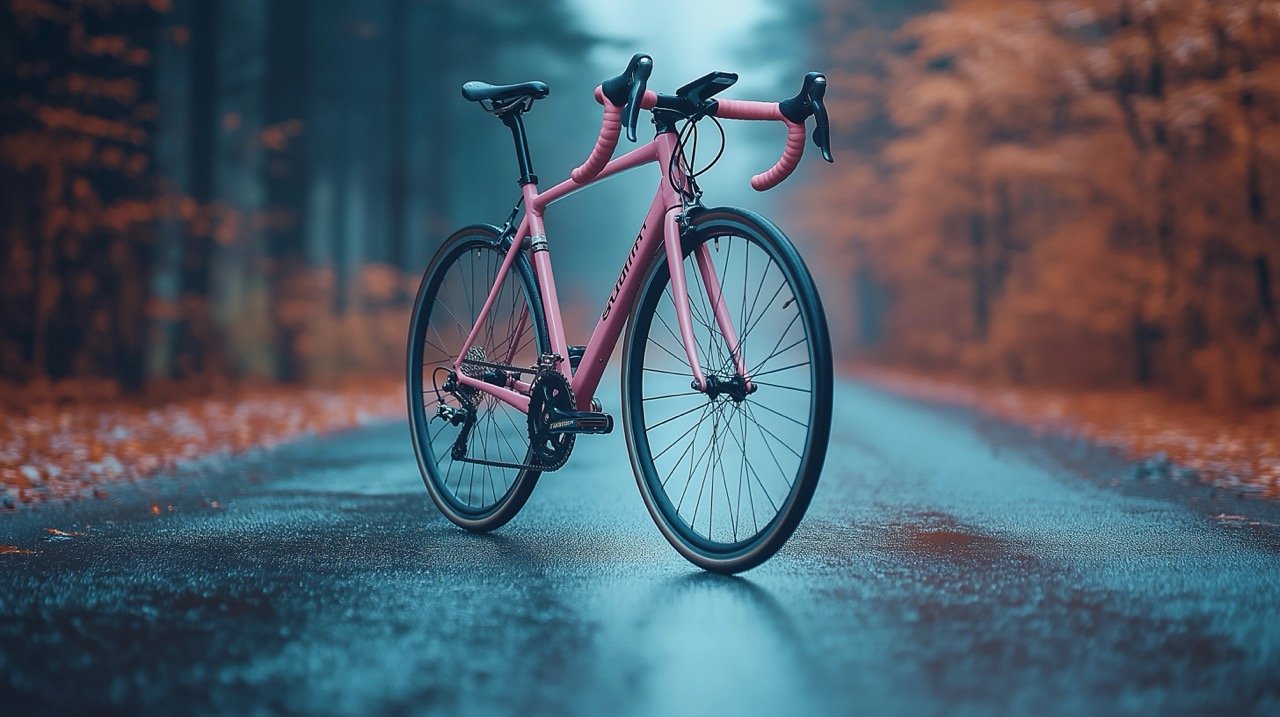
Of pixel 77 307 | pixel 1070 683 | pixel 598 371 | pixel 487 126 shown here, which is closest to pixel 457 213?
pixel 487 126

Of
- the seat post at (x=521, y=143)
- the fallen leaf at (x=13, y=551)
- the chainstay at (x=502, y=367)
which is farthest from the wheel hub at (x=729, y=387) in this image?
the fallen leaf at (x=13, y=551)

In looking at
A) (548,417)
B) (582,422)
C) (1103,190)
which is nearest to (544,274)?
(548,417)

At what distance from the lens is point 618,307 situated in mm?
4777

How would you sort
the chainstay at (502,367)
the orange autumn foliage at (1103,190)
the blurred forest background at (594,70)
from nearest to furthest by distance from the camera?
the chainstay at (502,367) → the orange autumn foliage at (1103,190) → the blurred forest background at (594,70)

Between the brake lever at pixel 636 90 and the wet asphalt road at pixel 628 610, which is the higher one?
the brake lever at pixel 636 90

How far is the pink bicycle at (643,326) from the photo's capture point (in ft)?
13.7

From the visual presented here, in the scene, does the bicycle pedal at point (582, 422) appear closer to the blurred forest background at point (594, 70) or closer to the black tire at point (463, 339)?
the black tire at point (463, 339)

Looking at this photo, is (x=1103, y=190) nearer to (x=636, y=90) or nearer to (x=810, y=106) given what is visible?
(x=810, y=106)

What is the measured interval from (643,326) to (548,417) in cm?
56

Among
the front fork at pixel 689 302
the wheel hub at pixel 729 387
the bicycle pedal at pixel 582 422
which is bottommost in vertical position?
the bicycle pedal at pixel 582 422

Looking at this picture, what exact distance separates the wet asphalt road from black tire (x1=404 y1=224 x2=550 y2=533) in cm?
17

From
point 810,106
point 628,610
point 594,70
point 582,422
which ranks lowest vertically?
point 628,610

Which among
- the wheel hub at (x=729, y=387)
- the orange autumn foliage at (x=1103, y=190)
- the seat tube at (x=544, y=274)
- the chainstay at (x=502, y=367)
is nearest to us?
the wheel hub at (x=729, y=387)

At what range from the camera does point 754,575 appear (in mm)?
4348
